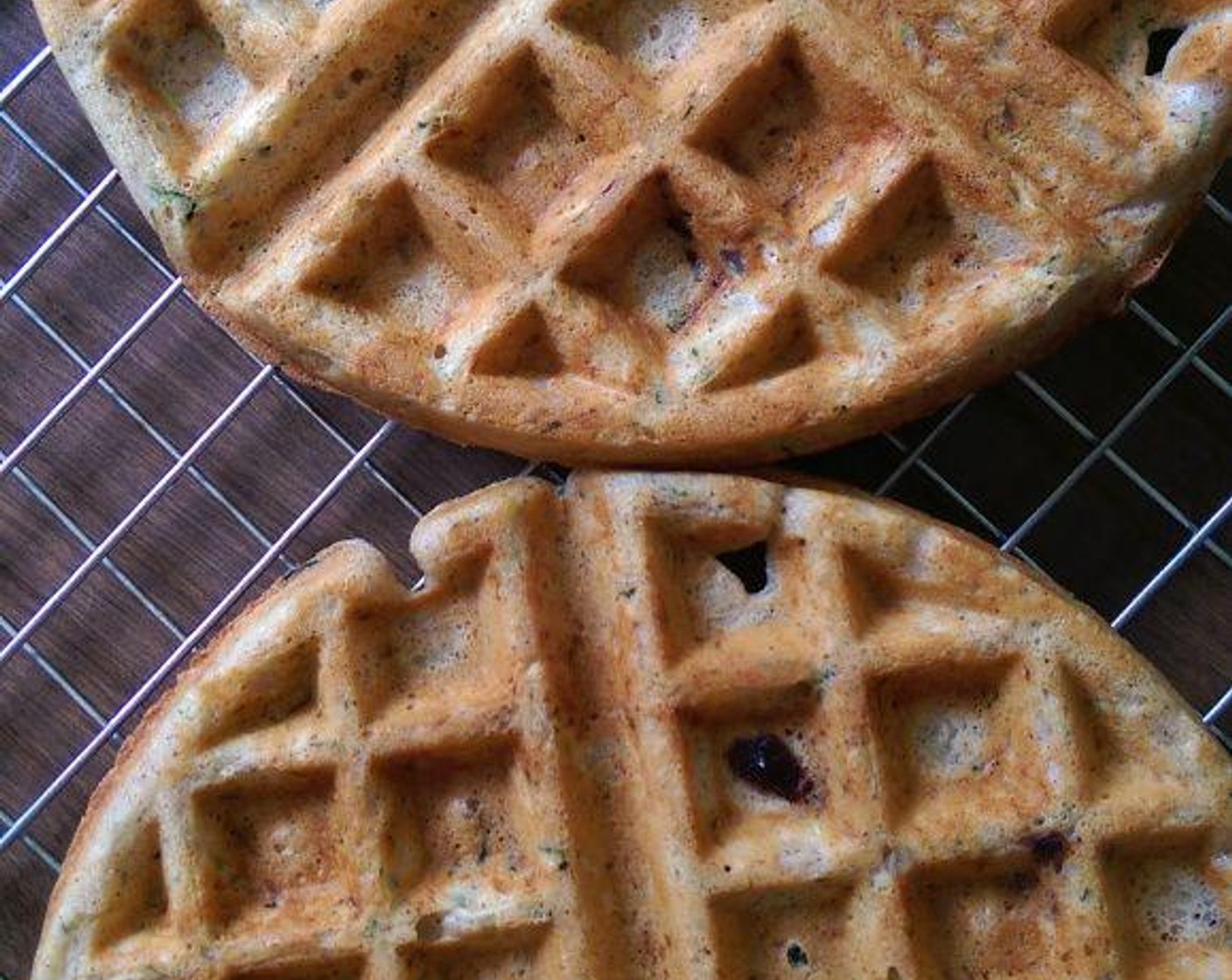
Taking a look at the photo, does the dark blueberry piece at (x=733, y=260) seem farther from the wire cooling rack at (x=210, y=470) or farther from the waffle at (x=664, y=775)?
the wire cooling rack at (x=210, y=470)

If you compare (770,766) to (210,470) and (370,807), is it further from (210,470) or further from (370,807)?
(210,470)

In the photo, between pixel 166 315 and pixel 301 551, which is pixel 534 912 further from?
pixel 166 315

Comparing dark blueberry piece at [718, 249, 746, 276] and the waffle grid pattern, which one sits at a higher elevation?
dark blueberry piece at [718, 249, 746, 276]

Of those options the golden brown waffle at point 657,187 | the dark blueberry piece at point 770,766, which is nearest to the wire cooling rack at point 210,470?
the golden brown waffle at point 657,187

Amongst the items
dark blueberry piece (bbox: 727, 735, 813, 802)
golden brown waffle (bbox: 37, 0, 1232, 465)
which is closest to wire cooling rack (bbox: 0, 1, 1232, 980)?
golden brown waffle (bbox: 37, 0, 1232, 465)

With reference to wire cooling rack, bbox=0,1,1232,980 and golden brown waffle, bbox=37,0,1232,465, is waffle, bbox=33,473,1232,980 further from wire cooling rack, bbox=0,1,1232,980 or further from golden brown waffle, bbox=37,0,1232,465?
wire cooling rack, bbox=0,1,1232,980

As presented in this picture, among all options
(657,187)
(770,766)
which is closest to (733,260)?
(657,187)

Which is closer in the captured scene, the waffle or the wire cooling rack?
the waffle
